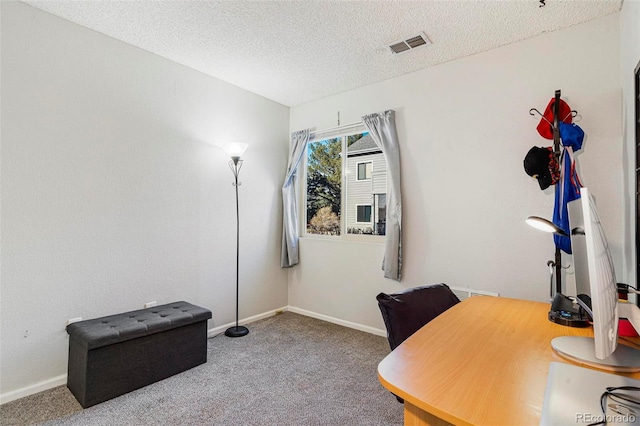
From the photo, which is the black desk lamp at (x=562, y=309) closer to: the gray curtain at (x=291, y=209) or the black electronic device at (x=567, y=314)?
the black electronic device at (x=567, y=314)

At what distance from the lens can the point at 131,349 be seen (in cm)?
224

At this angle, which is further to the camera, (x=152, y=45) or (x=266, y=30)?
(x=152, y=45)

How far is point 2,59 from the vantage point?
84.0 inches

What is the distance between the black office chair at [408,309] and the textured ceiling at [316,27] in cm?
190

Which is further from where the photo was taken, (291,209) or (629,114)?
(291,209)

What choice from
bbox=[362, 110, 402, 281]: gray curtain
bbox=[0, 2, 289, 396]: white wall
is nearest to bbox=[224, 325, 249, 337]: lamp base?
bbox=[0, 2, 289, 396]: white wall

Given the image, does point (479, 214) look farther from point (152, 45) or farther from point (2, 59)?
point (2, 59)

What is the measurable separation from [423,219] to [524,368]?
2.18m

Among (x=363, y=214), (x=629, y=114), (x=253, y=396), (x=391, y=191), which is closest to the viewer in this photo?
(x=629, y=114)

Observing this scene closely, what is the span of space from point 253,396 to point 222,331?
1343mm

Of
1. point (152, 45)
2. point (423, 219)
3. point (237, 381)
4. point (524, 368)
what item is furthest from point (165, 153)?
point (524, 368)

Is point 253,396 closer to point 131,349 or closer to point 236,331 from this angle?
point 131,349

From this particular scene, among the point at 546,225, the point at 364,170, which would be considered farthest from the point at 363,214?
the point at 546,225

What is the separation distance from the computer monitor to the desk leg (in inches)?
17.2
